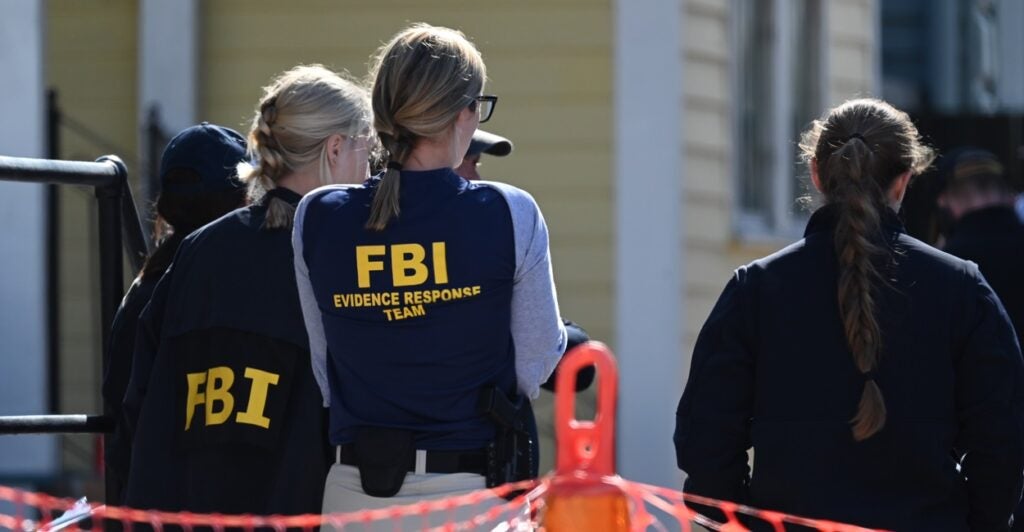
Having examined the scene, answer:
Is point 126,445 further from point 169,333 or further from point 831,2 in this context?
point 831,2

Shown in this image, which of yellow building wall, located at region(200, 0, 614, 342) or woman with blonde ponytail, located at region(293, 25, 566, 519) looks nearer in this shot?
woman with blonde ponytail, located at region(293, 25, 566, 519)

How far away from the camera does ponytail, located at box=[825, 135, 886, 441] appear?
11.2 feet

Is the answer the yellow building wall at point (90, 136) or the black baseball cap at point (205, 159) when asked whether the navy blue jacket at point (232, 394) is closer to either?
the black baseball cap at point (205, 159)

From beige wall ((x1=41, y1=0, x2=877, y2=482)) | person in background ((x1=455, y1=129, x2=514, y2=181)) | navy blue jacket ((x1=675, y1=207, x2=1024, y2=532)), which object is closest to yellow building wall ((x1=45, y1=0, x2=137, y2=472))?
beige wall ((x1=41, y1=0, x2=877, y2=482))

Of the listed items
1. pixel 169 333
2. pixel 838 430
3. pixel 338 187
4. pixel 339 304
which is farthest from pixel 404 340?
pixel 838 430

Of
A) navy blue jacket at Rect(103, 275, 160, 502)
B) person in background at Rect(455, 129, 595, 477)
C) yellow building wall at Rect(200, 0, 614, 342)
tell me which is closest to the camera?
person in background at Rect(455, 129, 595, 477)

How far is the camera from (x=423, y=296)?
10.2 feet

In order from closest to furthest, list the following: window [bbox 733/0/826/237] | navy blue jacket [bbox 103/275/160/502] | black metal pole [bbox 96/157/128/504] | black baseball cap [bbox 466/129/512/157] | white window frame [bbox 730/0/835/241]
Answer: navy blue jacket [bbox 103/275/160/502]
black metal pole [bbox 96/157/128/504]
black baseball cap [bbox 466/129/512/157]
white window frame [bbox 730/0/835/241]
window [bbox 733/0/826/237]

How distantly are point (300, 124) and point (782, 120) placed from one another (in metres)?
6.44

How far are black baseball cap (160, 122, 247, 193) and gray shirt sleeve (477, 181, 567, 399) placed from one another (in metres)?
0.98

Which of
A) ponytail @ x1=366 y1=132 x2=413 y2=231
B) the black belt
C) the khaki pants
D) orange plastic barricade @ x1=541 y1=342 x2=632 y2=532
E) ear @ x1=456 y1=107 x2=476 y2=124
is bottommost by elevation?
the khaki pants

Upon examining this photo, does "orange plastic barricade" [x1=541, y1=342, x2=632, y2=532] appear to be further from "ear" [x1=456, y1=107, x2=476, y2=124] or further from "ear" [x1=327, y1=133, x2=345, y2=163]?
"ear" [x1=327, y1=133, x2=345, y2=163]

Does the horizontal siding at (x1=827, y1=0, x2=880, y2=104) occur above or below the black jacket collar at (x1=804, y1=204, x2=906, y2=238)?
above

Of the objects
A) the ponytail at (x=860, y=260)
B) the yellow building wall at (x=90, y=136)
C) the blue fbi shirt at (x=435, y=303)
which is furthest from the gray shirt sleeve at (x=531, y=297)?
the yellow building wall at (x=90, y=136)
